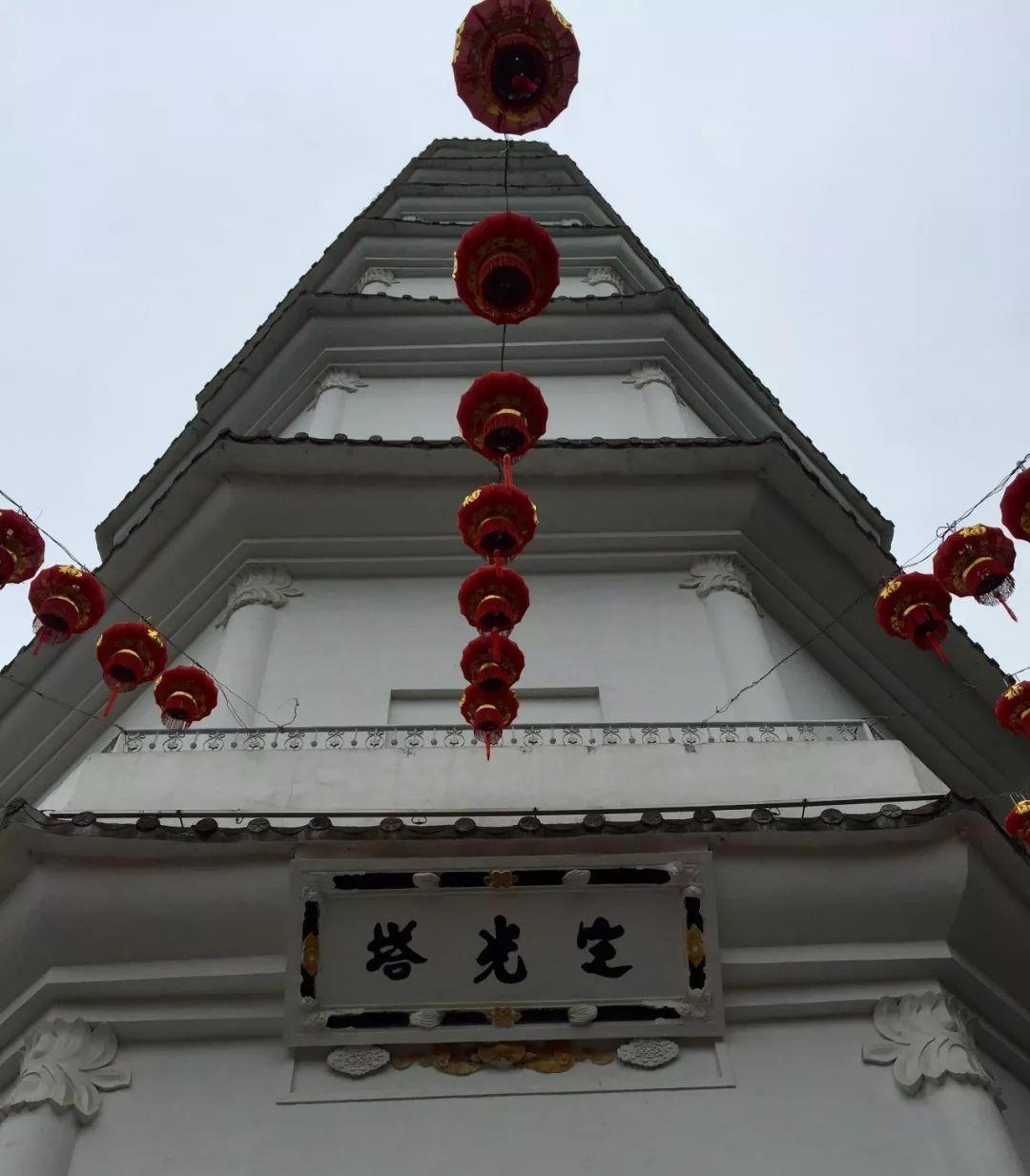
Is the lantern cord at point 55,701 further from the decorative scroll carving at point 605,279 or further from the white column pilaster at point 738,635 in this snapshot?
the decorative scroll carving at point 605,279

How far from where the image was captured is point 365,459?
→ 12211 millimetres

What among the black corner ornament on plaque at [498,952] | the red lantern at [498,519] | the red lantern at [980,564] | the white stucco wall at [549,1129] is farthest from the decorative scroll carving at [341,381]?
the white stucco wall at [549,1129]

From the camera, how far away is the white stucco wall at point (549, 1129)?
22.7 feet

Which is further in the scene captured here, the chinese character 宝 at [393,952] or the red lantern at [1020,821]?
the red lantern at [1020,821]

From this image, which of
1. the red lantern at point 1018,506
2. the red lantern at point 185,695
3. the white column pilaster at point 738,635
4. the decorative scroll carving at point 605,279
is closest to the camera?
the red lantern at point 1018,506

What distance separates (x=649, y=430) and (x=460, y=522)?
6.42m

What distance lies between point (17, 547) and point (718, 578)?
6.50 metres

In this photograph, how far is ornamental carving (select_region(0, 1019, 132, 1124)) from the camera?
7090 millimetres

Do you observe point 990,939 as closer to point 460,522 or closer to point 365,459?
point 460,522

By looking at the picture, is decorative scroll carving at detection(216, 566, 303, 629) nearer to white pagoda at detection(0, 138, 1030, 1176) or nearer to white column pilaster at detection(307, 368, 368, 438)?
white pagoda at detection(0, 138, 1030, 1176)

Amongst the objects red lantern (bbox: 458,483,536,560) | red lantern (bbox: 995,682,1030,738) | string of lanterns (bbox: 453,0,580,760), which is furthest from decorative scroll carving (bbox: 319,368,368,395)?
red lantern (bbox: 995,682,1030,738)

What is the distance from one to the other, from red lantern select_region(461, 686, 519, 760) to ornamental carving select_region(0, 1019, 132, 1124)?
314 cm

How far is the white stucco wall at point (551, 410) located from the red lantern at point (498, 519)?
20.2 ft

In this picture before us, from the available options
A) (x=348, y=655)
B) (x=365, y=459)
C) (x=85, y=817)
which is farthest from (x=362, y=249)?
(x=85, y=817)
